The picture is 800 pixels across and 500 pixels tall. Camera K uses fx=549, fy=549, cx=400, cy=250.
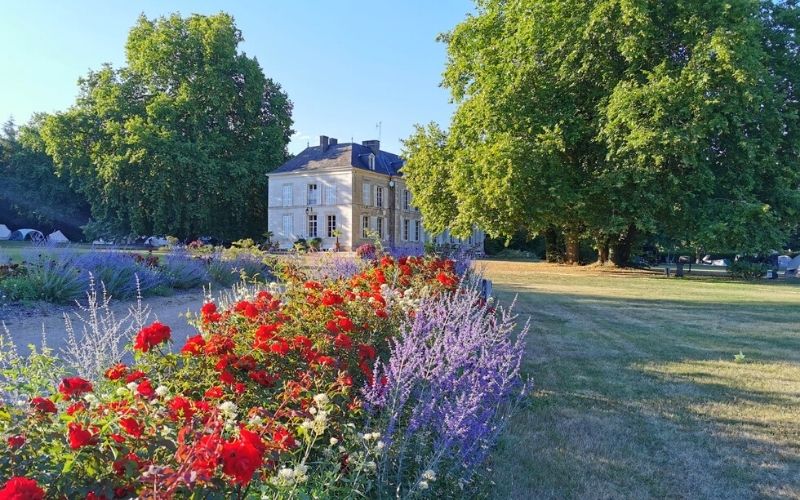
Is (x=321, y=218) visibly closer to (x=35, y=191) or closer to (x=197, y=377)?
(x=35, y=191)

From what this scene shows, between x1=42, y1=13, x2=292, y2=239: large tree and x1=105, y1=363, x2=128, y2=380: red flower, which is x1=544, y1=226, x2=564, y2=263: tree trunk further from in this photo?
x1=105, y1=363, x2=128, y2=380: red flower

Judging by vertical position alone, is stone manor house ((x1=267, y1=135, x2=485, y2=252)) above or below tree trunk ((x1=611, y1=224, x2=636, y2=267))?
above

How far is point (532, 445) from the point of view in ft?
11.8

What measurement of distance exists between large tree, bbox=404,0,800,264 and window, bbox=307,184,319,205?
1901cm

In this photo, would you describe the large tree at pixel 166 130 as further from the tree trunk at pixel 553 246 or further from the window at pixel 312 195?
the tree trunk at pixel 553 246

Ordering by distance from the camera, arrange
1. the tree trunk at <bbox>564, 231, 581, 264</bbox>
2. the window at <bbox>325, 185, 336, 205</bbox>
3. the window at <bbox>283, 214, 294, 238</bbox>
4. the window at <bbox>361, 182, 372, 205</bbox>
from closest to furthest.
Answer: the tree trunk at <bbox>564, 231, 581, 264</bbox> → the window at <bbox>325, 185, 336, 205</bbox> → the window at <bbox>361, 182, 372, 205</bbox> → the window at <bbox>283, 214, 294, 238</bbox>

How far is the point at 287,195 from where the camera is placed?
1510 inches

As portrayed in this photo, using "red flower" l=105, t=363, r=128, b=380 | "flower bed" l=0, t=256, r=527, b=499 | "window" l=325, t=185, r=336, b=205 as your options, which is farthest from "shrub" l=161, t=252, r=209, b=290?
"window" l=325, t=185, r=336, b=205

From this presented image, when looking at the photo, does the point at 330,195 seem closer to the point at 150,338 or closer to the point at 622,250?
the point at 622,250

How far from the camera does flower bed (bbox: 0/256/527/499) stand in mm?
1362

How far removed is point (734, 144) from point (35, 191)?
146ft

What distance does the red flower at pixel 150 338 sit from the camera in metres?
2.12

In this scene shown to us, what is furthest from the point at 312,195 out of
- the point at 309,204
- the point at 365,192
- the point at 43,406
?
the point at 43,406

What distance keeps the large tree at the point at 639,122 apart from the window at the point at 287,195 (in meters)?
19.8
